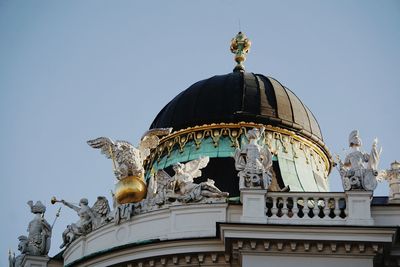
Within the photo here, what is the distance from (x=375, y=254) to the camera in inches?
883

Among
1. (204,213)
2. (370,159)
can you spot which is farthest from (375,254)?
(204,213)

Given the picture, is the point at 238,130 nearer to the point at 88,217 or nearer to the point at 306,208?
the point at 88,217

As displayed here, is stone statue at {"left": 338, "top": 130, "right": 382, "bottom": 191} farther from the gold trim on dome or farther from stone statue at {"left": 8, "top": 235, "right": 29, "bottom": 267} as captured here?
stone statue at {"left": 8, "top": 235, "right": 29, "bottom": 267}

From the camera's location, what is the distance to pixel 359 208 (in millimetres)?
23125

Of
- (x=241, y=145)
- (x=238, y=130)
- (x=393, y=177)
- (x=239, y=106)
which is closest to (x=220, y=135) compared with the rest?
(x=238, y=130)

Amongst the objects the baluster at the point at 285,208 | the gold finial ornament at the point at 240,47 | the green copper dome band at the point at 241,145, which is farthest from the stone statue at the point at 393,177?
the gold finial ornament at the point at 240,47

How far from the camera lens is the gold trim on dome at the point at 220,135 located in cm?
2934

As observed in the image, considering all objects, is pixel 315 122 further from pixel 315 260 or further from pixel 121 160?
pixel 315 260

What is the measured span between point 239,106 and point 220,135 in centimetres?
117

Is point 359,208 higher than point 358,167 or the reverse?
the reverse

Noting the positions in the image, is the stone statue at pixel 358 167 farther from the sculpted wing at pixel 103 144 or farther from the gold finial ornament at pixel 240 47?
the gold finial ornament at pixel 240 47

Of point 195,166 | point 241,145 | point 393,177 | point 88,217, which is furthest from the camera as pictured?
point 241,145

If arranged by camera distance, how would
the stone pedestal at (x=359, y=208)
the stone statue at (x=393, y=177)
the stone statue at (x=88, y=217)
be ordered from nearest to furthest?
the stone pedestal at (x=359, y=208)
the stone statue at (x=393, y=177)
the stone statue at (x=88, y=217)

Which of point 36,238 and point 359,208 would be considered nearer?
point 359,208
